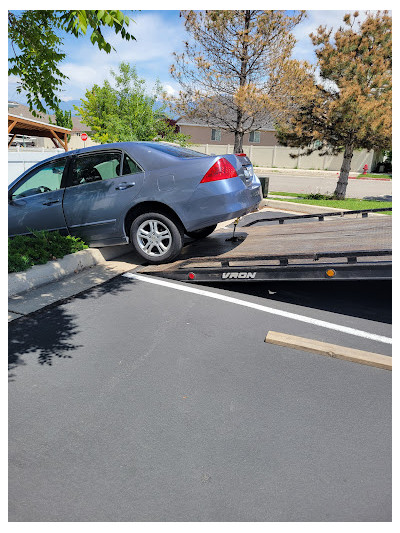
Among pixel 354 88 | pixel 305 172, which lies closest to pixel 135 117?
pixel 354 88

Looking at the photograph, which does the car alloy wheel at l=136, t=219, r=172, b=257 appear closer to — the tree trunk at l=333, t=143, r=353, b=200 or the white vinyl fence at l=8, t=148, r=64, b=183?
the white vinyl fence at l=8, t=148, r=64, b=183

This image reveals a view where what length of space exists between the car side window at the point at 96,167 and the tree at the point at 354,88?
11624mm

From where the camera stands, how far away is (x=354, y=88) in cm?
1494

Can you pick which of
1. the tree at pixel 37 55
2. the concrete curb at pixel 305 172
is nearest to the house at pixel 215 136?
the concrete curb at pixel 305 172

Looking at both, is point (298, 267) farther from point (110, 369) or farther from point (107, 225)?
point (107, 225)

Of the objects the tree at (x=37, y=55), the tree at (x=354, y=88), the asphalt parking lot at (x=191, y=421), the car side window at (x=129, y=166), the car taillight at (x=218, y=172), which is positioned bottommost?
Answer: the asphalt parking lot at (x=191, y=421)

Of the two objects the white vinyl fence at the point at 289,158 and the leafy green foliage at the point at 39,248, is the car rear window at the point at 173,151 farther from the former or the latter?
the white vinyl fence at the point at 289,158

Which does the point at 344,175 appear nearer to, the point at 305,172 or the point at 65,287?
the point at 65,287

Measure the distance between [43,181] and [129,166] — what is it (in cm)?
156

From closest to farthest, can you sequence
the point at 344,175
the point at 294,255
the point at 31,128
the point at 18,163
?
1. the point at 294,255
2. the point at 18,163
3. the point at 344,175
4. the point at 31,128

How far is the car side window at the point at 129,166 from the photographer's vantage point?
591 centimetres

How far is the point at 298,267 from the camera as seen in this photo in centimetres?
462
